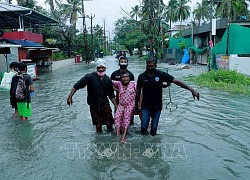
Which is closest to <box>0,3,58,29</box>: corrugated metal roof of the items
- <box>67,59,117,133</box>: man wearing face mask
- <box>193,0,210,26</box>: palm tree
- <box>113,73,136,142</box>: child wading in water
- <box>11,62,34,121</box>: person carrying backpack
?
<box>11,62,34,121</box>: person carrying backpack

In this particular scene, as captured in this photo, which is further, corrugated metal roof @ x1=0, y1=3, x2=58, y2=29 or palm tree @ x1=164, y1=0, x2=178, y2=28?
palm tree @ x1=164, y1=0, x2=178, y2=28

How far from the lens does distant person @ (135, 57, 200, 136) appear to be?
18.0ft

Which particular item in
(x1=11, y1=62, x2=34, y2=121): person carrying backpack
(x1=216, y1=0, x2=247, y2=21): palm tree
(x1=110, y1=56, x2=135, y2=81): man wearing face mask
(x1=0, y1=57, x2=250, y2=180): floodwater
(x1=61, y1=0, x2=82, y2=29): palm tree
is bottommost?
(x1=0, y1=57, x2=250, y2=180): floodwater

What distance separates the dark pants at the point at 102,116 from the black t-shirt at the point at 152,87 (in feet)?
2.71

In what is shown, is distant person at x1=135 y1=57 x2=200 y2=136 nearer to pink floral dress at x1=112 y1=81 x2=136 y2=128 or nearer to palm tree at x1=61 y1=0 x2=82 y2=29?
pink floral dress at x1=112 y1=81 x2=136 y2=128

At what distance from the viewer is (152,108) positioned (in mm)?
5711

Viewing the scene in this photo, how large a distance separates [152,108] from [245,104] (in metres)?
4.78

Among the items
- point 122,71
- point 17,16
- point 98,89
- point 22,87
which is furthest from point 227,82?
point 17,16

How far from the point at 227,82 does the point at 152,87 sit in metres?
9.11

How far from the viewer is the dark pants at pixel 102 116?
19.7 ft

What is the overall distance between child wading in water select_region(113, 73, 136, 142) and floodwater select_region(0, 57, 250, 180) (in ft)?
1.29

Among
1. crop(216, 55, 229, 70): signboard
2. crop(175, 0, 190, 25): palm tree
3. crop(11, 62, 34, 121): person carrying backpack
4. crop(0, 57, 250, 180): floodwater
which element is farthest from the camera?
crop(175, 0, 190, 25): palm tree

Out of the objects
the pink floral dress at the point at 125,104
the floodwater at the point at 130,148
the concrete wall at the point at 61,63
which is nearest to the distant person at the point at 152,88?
the pink floral dress at the point at 125,104

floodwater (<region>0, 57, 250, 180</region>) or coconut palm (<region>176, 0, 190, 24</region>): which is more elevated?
coconut palm (<region>176, 0, 190, 24</region>)
